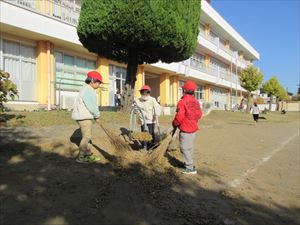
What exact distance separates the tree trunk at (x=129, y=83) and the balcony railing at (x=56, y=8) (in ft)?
19.8

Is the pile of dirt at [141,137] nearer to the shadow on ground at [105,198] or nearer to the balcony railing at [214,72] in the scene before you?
the shadow on ground at [105,198]

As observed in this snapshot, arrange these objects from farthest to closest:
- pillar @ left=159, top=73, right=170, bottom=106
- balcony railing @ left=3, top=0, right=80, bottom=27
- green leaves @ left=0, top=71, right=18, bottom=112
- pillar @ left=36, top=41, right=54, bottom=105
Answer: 1. pillar @ left=159, top=73, right=170, bottom=106
2. pillar @ left=36, top=41, right=54, bottom=105
3. balcony railing @ left=3, top=0, right=80, bottom=27
4. green leaves @ left=0, top=71, right=18, bottom=112

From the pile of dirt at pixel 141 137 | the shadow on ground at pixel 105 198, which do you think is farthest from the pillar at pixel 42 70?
the pile of dirt at pixel 141 137

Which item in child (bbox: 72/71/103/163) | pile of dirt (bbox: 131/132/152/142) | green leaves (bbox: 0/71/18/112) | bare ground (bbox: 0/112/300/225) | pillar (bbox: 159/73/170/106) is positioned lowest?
bare ground (bbox: 0/112/300/225)

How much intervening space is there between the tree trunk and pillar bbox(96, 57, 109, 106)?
23.5ft

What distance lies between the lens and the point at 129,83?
14078mm

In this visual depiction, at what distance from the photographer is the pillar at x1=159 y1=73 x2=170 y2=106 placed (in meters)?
30.5

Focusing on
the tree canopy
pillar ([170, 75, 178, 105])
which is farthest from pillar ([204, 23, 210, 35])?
the tree canopy

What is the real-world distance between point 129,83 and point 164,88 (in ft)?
55.1

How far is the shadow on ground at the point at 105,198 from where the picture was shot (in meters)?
3.64

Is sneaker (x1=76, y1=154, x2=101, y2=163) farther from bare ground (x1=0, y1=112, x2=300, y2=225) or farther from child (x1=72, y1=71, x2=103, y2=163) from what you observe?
bare ground (x1=0, y1=112, x2=300, y2=225)

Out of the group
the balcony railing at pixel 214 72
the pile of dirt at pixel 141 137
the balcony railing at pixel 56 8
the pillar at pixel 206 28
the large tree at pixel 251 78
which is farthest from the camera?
the large tree at pixel 251 78

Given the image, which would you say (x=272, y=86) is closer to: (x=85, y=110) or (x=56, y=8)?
(x=56, y=8)

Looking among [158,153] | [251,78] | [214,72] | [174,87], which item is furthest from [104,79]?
[251,78]
